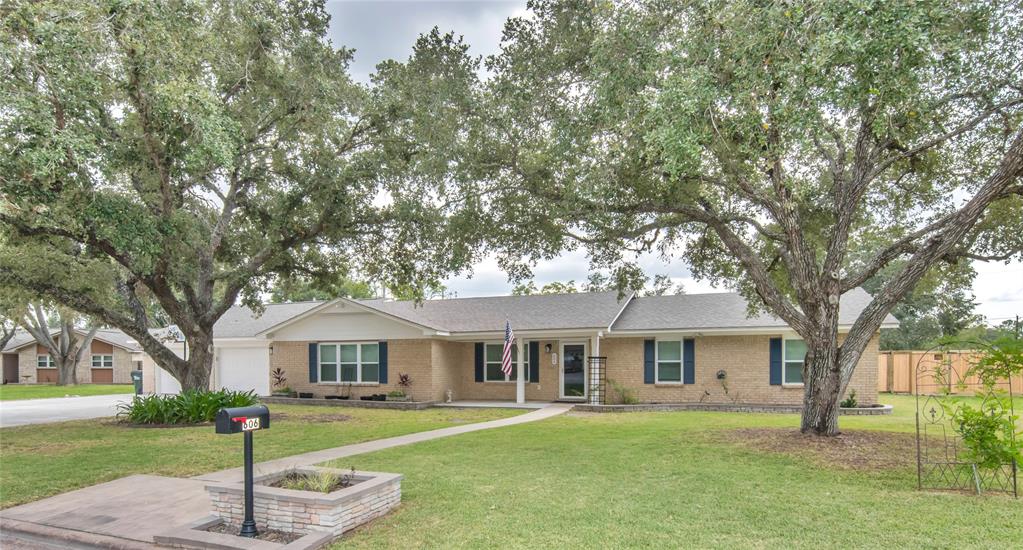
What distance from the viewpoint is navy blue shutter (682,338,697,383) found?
1930cm

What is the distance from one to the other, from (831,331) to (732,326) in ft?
25.0

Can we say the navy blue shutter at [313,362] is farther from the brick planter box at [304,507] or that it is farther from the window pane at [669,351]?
the brick planter box at [304,507]

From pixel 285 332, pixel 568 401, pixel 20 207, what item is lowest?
pixel 568 401

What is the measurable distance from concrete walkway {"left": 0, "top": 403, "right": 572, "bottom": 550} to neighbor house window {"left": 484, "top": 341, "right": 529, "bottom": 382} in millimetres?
12480

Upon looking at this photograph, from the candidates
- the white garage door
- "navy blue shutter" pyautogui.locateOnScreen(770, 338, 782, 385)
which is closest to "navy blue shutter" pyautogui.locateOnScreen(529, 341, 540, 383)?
"navy blue shutter" pyautogui.locateOnScreen(770, 338, 782, 385)

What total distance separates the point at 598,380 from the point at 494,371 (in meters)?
3.85

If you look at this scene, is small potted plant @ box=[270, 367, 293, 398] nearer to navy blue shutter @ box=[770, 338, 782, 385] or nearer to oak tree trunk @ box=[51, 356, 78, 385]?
navy blue shutter @ box=[770, 338, 782, 385]

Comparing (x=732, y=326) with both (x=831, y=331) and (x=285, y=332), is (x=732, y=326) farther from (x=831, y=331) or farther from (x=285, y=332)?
(x=285, y=332)

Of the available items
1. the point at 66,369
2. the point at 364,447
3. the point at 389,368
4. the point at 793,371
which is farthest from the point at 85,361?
the point at 793,371

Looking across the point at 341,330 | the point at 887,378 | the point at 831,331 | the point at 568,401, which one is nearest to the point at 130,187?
the point at 341,330

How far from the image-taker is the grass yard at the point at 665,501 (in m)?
5.61

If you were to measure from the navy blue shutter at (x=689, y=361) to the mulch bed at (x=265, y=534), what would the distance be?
15.5 m

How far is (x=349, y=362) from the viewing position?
72.4 feet

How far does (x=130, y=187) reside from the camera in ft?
48.2
